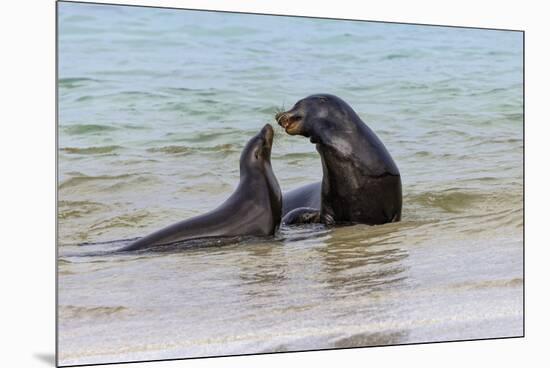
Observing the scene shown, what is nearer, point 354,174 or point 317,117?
point 317,117

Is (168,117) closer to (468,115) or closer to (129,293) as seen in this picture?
(129,293)

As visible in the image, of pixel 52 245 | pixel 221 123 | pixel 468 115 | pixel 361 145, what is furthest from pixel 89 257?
pixel 468 115

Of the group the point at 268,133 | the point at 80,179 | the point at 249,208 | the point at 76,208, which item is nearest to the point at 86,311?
the point at 76,208

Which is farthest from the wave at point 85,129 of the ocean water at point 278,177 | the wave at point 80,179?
the wave at point 80,179

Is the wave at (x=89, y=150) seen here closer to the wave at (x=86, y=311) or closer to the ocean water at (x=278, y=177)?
the ocean water at (x=278, y=177)

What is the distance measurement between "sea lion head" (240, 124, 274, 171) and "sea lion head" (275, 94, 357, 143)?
118mm

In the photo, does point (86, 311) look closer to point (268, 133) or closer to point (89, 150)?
point (89, 150)

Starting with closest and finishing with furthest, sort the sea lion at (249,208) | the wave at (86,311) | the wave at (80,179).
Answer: the wave at (86,311) → the wave at (80,179) → the sea lion at (249,208)

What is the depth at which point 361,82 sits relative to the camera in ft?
25.2

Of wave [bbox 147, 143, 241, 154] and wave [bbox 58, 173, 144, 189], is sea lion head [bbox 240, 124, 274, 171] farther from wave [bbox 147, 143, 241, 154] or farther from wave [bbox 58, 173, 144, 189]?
wave [bbox 58, 173, 144, 189]

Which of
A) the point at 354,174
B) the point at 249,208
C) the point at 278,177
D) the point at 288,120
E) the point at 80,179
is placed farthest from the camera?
the point at 354,174

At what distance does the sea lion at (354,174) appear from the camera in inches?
307

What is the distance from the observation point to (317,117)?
768 centimetres

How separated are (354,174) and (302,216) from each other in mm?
460
